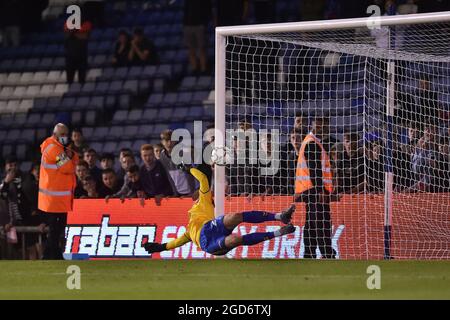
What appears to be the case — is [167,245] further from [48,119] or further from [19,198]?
[48,119]

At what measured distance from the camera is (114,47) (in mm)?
21938

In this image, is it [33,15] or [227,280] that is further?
[33,15]

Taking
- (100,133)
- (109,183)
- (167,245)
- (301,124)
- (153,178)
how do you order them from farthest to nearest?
(100,133) → (109,183) → (153,178) → (301,124) → (167,245)

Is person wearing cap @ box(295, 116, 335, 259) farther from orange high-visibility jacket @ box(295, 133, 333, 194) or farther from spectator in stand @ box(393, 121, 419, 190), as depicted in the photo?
spectator in stand @ box(393, 121, 419, 190)

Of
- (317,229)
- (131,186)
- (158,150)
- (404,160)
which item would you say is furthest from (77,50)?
(404,160)

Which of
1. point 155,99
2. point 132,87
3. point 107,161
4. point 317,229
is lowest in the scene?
point 317,229

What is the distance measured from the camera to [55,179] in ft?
46.6

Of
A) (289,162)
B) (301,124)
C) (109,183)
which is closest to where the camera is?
(301,124)

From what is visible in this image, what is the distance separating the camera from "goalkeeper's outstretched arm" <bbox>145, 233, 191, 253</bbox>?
1261 centimetres

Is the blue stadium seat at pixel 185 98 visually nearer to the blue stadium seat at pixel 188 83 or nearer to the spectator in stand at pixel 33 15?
the blue stadium seat at pixel 188 83

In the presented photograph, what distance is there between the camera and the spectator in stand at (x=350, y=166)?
525 inches

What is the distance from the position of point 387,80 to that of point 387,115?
15.7 inches

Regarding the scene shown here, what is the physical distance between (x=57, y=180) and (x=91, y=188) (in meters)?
1.43
